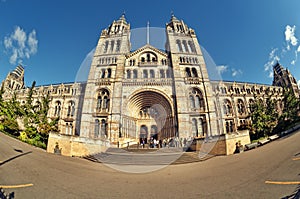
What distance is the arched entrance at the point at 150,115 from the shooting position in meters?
24.1

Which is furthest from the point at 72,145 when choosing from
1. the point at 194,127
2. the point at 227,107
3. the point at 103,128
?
the point at 227,107

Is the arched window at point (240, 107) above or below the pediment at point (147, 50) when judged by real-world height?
below

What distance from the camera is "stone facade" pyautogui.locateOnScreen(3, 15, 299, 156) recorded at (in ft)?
75.0

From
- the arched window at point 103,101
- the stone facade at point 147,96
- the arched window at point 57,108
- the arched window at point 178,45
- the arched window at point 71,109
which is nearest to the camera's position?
the stone facade at point 147,96

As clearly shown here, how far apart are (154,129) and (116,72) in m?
12.7

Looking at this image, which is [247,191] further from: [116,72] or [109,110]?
[116,72]

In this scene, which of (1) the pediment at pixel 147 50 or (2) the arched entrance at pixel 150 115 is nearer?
A: (2) the arched entrance at pixel 150 115

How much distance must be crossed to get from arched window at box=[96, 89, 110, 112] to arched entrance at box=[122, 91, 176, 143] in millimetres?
3607

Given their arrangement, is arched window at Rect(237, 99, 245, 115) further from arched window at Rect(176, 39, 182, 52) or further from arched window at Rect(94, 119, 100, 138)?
arched window at Rect(94, 119, 100, 138)

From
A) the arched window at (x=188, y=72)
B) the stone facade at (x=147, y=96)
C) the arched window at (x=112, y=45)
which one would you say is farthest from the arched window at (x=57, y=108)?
the arched window at (x=188, y=72)

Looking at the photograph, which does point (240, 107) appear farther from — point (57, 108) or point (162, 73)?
point (57, 108)

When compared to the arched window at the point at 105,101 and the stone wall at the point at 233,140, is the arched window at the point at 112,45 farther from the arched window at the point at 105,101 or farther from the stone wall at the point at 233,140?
the stone wall at the point at 233,140

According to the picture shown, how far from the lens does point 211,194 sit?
4426 mm

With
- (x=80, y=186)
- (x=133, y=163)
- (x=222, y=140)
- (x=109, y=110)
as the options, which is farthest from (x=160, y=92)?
(x=80, y=186)
